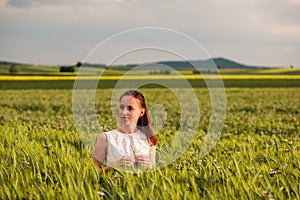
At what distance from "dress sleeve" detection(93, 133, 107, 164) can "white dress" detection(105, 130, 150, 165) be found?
0.06 metres

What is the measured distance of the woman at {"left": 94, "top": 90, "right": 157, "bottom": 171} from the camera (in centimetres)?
486

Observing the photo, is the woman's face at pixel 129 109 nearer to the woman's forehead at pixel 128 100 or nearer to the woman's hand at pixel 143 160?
the woman's forehead at pixel 128 100

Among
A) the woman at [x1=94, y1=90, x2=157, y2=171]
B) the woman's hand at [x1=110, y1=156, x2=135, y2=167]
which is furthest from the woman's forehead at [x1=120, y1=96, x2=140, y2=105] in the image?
the woman's hand at [x1=110, y1=156, x2=135, y2=167]

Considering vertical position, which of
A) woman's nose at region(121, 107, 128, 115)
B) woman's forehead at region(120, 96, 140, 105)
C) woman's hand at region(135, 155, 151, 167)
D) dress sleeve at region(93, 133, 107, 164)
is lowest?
woman's hand at region(135, 155, 151, 167)

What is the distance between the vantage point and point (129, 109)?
15.8ft

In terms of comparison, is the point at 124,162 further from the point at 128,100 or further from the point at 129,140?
the point at 128,100

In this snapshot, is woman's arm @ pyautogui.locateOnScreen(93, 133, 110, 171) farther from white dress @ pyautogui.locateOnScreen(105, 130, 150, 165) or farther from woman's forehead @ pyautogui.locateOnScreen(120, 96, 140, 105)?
woman's forehead @ pyautogui.locateOnScreen(120, 96, 140, 105)

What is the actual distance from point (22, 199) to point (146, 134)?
163cm

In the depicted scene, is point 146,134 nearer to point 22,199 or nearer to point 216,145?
point 22,199

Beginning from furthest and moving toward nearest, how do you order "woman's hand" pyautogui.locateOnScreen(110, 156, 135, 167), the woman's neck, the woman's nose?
1. the woman's neck
2. "woman's hand" pyautogui.locateOnScreen(110, 156, 135, 167)
3. the woman's nose

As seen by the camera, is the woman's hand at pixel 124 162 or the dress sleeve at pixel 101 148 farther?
the dress sleeve at pixel 101 148

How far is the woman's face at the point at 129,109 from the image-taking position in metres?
4.82

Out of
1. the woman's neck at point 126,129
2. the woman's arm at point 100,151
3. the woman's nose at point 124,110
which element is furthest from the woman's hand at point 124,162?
the woman's nose at point 124,110

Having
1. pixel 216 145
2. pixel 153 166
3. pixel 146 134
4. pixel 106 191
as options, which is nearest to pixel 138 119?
pixel 146 134
